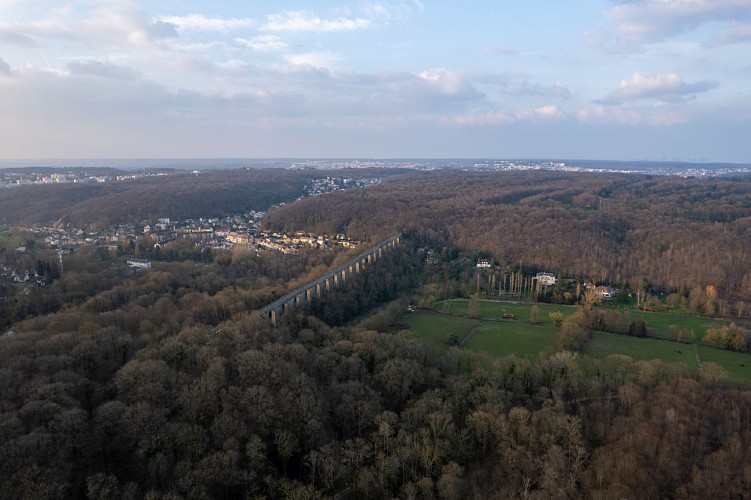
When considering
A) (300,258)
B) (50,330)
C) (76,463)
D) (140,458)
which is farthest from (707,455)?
(300,258)

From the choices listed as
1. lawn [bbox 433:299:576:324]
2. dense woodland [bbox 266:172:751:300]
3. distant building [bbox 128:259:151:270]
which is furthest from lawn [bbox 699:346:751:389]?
distant building [bbox 128:259:151:270]

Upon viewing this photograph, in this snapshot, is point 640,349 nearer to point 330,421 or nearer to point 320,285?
point 330,421

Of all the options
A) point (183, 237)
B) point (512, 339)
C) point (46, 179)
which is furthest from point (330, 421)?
point (46, 179)

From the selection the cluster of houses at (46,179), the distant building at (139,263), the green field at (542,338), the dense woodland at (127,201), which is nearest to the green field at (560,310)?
the green field at (542,338)

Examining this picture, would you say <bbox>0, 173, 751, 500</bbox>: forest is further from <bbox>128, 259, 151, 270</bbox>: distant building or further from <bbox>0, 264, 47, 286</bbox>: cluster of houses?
<bbox>128, 259, 151, 270</bbox>: distant building

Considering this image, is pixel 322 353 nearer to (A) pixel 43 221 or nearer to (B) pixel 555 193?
(A) pixel 43 221

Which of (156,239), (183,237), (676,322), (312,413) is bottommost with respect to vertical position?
(676,322)

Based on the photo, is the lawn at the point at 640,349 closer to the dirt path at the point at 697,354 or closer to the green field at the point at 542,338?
the green field at the point at 542,338
